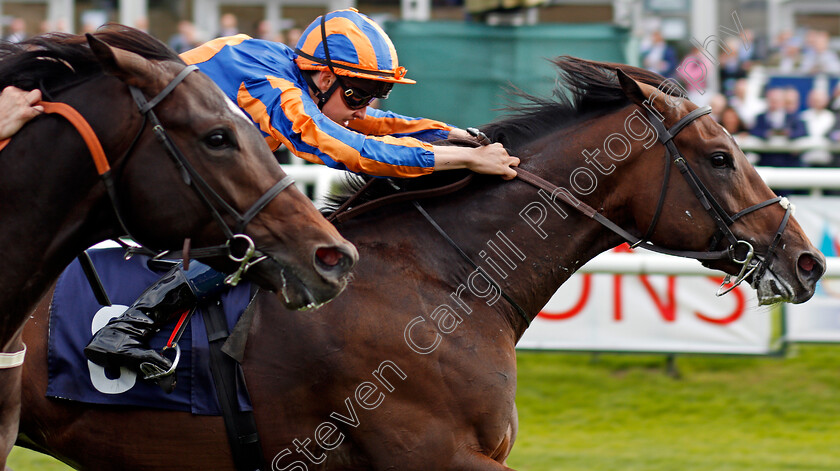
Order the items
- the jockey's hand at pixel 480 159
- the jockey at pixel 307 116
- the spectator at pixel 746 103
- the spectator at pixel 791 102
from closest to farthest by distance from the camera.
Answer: the jockey at pixel 307 116, the jockey's hand at pixel 480 159, the spectator at pixel 791 102, the spectator at pixel 746 103

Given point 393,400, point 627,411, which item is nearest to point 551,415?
point 627,411

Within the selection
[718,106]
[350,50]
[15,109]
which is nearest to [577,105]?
[350,50]

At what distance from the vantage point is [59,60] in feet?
8.18

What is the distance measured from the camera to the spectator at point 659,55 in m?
10.6

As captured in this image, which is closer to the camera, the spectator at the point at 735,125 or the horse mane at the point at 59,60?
the horse mane at the point at 59,60

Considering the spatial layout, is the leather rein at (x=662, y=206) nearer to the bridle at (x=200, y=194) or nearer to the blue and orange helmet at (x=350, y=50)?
the blue and orange helmet at (x=350, y=50)

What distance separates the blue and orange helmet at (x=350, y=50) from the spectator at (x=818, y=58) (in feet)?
27.5

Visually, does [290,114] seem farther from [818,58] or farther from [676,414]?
[818,58]

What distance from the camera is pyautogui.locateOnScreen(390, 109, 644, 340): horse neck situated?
3387 millimetres

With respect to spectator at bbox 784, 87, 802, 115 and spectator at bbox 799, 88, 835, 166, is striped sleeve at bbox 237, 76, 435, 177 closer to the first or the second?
spectator at bbox 799, 88, 835, 166

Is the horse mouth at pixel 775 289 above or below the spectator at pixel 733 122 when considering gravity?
above

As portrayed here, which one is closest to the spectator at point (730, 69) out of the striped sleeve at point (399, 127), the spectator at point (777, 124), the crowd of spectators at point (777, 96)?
the crowd of spectators at point (777, 96)

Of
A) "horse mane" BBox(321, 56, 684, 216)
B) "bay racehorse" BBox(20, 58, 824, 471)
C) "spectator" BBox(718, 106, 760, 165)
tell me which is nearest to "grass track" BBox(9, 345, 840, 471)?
"spectator" BBox(718, 106, 760, 165)

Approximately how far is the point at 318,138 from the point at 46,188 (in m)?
0.95
